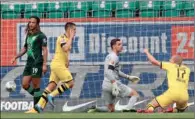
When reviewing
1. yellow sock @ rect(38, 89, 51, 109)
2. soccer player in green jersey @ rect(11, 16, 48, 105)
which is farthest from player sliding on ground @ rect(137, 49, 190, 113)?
soccer player in green jersey @ rect(11, 16, 48, 105)

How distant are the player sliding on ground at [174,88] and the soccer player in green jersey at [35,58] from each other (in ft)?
5.36

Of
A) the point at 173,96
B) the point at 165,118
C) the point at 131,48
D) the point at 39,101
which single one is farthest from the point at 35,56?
the point at 131,48

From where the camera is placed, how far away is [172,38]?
17844mm

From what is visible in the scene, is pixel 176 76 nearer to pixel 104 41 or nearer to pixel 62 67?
pixel 62 67

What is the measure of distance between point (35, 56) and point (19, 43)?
15.7 ft

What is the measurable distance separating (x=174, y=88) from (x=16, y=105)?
5.45 meters

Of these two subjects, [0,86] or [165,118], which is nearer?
[165,118]

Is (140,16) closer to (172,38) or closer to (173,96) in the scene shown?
(172,38)

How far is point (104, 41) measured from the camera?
18.0m

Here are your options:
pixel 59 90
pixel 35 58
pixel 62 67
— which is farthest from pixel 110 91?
pixel 35 58

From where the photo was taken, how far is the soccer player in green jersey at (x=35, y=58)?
13.0 metres

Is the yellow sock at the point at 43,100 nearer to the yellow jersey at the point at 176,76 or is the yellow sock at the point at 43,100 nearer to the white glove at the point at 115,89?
the white glove at the point at 115,89

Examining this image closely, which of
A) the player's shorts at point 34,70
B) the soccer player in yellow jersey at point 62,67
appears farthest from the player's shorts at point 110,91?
the player's shorts at point 34,70

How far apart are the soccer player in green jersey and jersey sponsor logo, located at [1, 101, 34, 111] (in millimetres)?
4023
